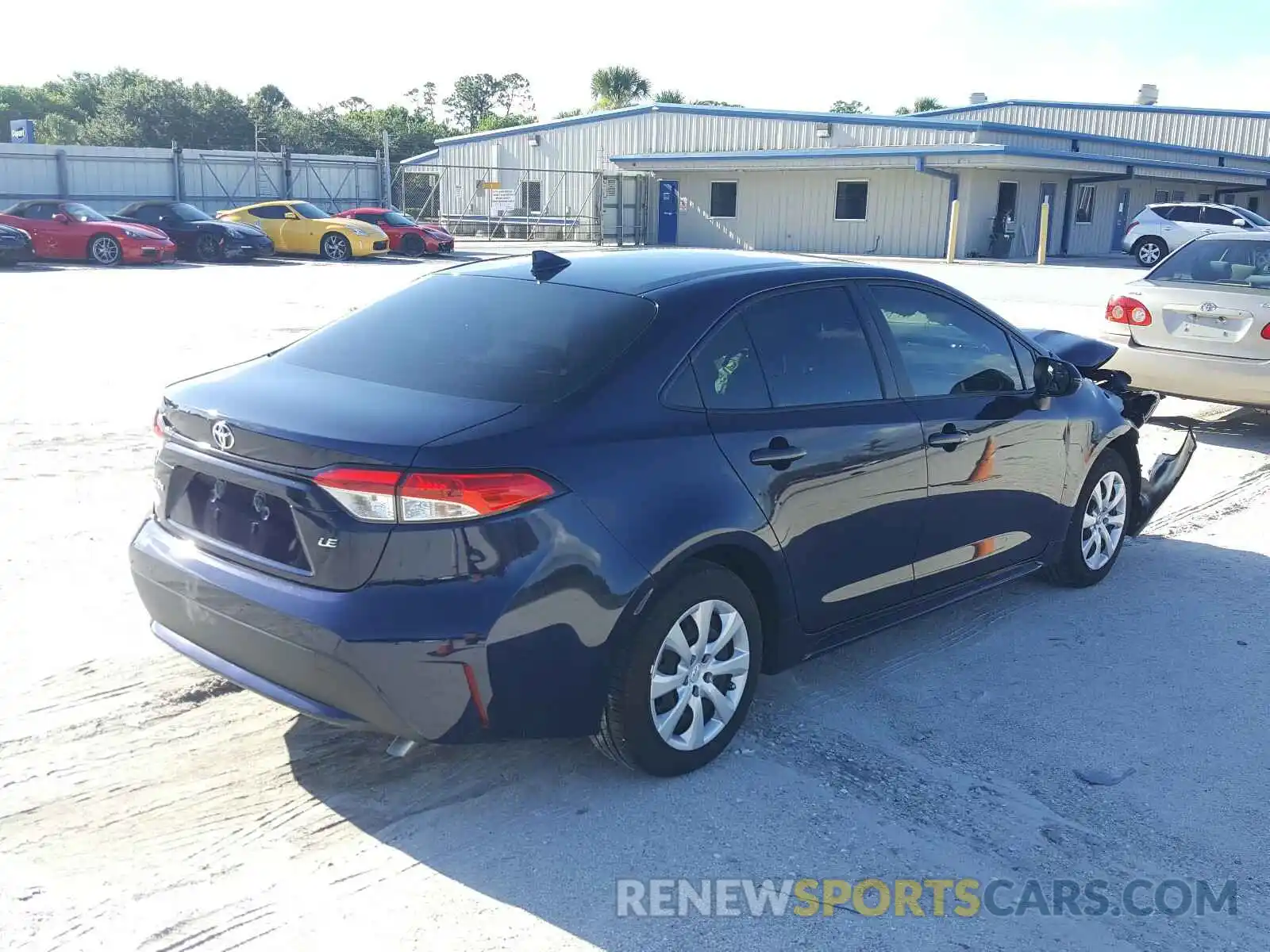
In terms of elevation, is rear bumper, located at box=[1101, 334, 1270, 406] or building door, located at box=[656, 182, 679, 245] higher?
building door, located at box=[656, 182, 679, 245]

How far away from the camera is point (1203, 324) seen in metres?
8.92

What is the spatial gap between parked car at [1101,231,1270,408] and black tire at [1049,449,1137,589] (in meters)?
3.57

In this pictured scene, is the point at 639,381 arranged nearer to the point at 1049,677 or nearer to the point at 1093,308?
the point at 1049,677

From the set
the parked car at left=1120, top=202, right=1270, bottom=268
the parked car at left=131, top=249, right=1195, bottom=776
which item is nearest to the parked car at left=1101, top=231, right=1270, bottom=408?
the parked car at left=131, top=249, right=1195, bottom=776

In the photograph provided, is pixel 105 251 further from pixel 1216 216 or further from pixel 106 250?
pixel 1216 216

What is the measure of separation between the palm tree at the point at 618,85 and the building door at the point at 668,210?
3509 centimetres

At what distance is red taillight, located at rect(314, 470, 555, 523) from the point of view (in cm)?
311

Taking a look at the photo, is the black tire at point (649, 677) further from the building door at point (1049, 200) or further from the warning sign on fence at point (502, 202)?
the warning sign on fence at point (502, 202)

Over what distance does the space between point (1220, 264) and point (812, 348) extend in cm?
677

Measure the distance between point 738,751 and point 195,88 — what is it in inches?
2912

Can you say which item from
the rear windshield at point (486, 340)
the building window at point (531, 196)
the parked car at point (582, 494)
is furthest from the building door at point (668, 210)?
the rear windshield at point (486, 340)

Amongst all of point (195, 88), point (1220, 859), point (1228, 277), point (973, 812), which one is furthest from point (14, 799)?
point (195, 88)

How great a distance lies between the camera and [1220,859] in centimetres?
343

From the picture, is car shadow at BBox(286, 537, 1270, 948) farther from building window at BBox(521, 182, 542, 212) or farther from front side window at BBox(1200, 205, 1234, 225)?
building window at BBox(521, 182, 542, 212)
